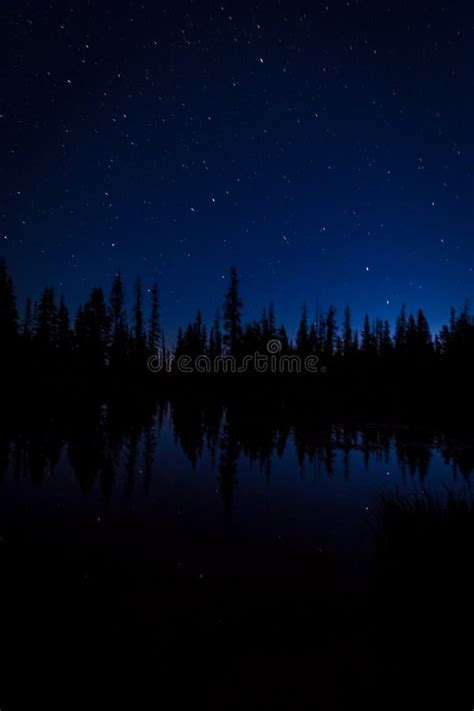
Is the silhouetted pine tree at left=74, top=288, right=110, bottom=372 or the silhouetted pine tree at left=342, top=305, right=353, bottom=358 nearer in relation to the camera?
the silhouetted pine tree at left=74, top=288, right=110, bottom=372

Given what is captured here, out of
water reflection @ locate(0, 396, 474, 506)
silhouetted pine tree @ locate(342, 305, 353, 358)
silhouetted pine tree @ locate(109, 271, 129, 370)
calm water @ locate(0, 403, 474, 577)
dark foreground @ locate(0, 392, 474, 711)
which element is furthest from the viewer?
silhouetted pine tree @ locate(342, 305, 353, 358)

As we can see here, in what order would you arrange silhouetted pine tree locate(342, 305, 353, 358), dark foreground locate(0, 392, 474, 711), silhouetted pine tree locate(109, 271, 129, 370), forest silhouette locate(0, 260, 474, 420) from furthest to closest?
1. silhouetted pine tree locate(342, 305, 353, 358)
2. silhouetted pine tree locate(109, 271, 129, 370)
3. forest silhouette locate(0, 260, 474, 420)
4. dark foreground locate(0, 392, 474, 711)

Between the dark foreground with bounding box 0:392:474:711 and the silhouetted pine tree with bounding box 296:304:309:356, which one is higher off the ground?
the silhouetted pine tree with bounding box 296:304:309:356

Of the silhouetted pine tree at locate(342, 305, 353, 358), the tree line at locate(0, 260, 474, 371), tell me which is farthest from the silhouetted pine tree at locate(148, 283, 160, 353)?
the silhouetted pine tree at locate(342, 305, 353, 358)

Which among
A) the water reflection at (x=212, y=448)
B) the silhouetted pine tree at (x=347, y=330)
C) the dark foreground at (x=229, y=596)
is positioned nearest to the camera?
the dark foreground at (x=229, y=596)

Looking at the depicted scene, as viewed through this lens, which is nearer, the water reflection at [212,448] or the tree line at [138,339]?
the water reflection at [212,448]

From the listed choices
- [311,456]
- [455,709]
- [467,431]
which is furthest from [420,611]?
[467,431]

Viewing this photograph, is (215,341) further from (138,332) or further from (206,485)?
(206,485)

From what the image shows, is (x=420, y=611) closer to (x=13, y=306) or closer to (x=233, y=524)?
(x=233, y=524)

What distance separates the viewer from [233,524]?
327 inches

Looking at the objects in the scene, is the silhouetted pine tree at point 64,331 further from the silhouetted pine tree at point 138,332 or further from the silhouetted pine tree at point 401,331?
the silhouetted pine tree at point 401,331

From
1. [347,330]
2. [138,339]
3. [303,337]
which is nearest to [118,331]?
[138,339]

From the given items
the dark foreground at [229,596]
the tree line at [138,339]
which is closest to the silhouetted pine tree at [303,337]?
the tree line at [138,339]

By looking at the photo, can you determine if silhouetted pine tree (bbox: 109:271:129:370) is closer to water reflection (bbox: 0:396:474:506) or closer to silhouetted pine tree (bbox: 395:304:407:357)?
water reflection (bbox: 0:396:474:506)
